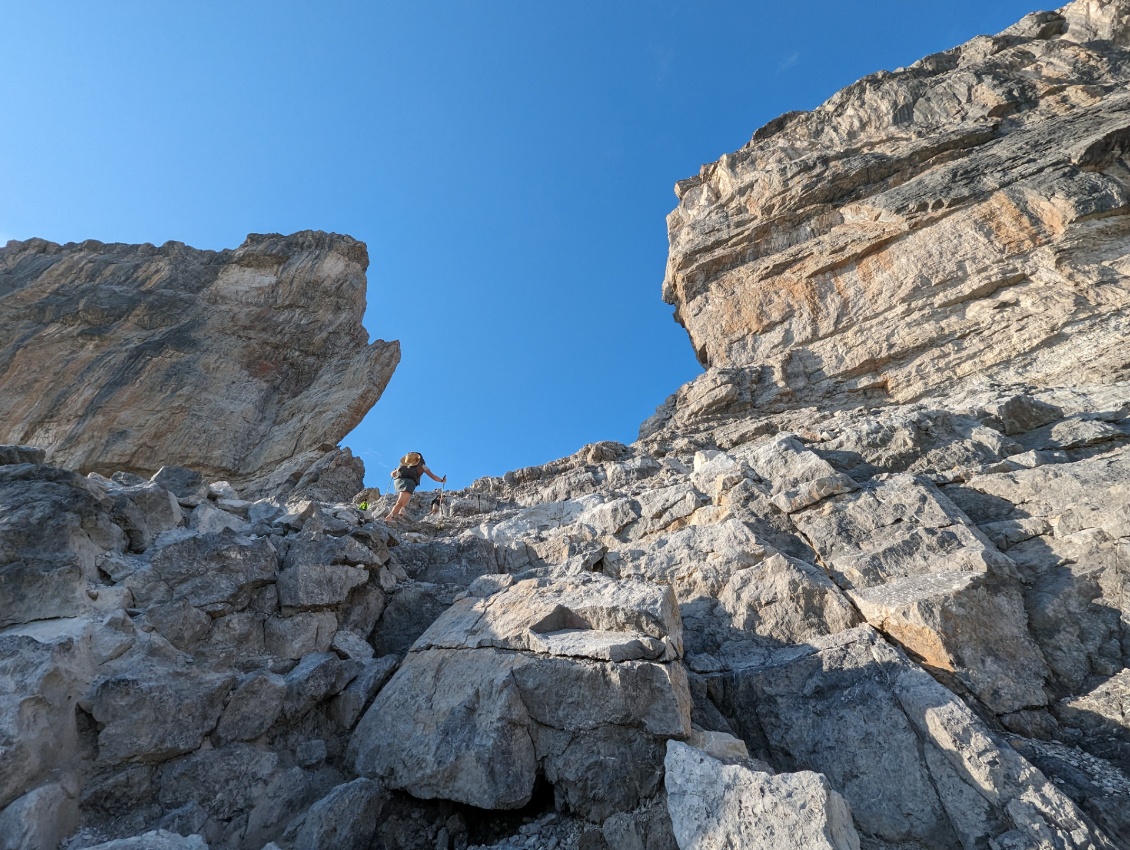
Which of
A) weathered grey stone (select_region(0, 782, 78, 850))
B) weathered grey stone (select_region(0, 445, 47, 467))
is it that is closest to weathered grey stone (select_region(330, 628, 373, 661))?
weathered grey stone (select_region(0, 782, 78, 850))

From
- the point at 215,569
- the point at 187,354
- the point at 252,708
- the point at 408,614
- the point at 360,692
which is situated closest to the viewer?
the point at 252,708

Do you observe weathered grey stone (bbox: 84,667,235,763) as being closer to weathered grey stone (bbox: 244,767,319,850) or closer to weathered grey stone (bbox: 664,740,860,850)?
weathered grey stone (bbox: 244,767,319,850)

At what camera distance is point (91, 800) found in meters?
5.94

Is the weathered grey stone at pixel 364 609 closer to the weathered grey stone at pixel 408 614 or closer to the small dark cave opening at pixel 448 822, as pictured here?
the weathered grey stone at pixel 408 614

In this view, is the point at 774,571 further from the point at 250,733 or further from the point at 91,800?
the point at 91,800

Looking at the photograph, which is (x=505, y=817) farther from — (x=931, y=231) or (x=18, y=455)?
(x=931, y=231)

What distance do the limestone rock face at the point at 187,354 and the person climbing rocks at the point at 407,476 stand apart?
45.2 feet

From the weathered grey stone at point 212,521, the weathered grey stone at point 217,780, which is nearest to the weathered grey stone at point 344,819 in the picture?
the weathered grey stone at point 217,780

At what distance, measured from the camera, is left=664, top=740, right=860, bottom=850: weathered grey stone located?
15.6 ft

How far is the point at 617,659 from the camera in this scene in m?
6.68

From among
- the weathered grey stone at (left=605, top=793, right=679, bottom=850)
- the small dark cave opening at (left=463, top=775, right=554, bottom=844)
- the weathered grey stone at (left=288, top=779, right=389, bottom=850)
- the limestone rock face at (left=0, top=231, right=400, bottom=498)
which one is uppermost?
the limestone rock face at (left=0, top=231, right=400, bottom=498)

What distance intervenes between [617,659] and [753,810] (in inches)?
81.1

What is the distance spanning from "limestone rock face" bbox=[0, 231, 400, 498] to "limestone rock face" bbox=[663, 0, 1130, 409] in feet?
65.2

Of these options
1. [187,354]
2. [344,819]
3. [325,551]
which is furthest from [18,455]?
[187,354]
